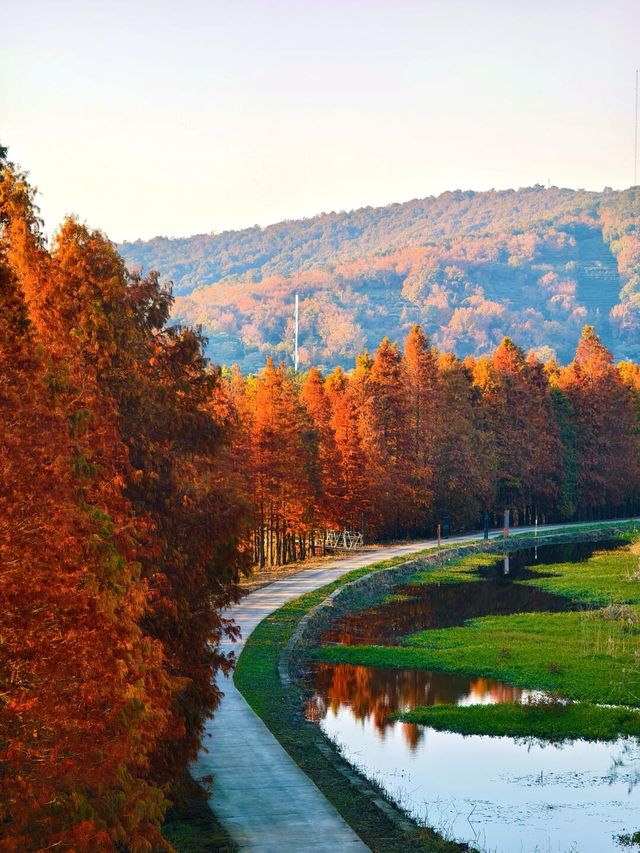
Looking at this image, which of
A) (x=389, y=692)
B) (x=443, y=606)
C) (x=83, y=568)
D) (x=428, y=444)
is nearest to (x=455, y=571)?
(x=443, y=606)

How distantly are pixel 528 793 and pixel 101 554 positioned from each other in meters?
13.8

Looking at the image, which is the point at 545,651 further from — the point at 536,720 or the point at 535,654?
the point at 536,720

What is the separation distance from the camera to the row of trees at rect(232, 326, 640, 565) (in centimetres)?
6066

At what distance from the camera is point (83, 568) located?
489 inches

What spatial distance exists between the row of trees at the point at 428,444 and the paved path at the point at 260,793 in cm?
2896

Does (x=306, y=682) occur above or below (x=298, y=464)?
below

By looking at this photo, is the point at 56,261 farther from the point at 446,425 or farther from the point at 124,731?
the point at 446,425

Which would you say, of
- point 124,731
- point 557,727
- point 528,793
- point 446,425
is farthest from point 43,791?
point 446,425

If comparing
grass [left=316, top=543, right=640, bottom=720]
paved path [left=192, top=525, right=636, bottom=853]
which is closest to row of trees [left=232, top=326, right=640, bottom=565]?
grass [left=316, top=543, right=640, bottom=720]

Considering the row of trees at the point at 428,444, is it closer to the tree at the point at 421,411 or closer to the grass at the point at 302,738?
the tree at the point at 421,411

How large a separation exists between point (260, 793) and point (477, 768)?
7.07 meters

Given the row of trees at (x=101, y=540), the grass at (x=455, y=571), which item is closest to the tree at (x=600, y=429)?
the grass at (x=455, y=571)

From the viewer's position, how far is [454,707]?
30016 millimetres

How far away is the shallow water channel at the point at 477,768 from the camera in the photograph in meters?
21.2
